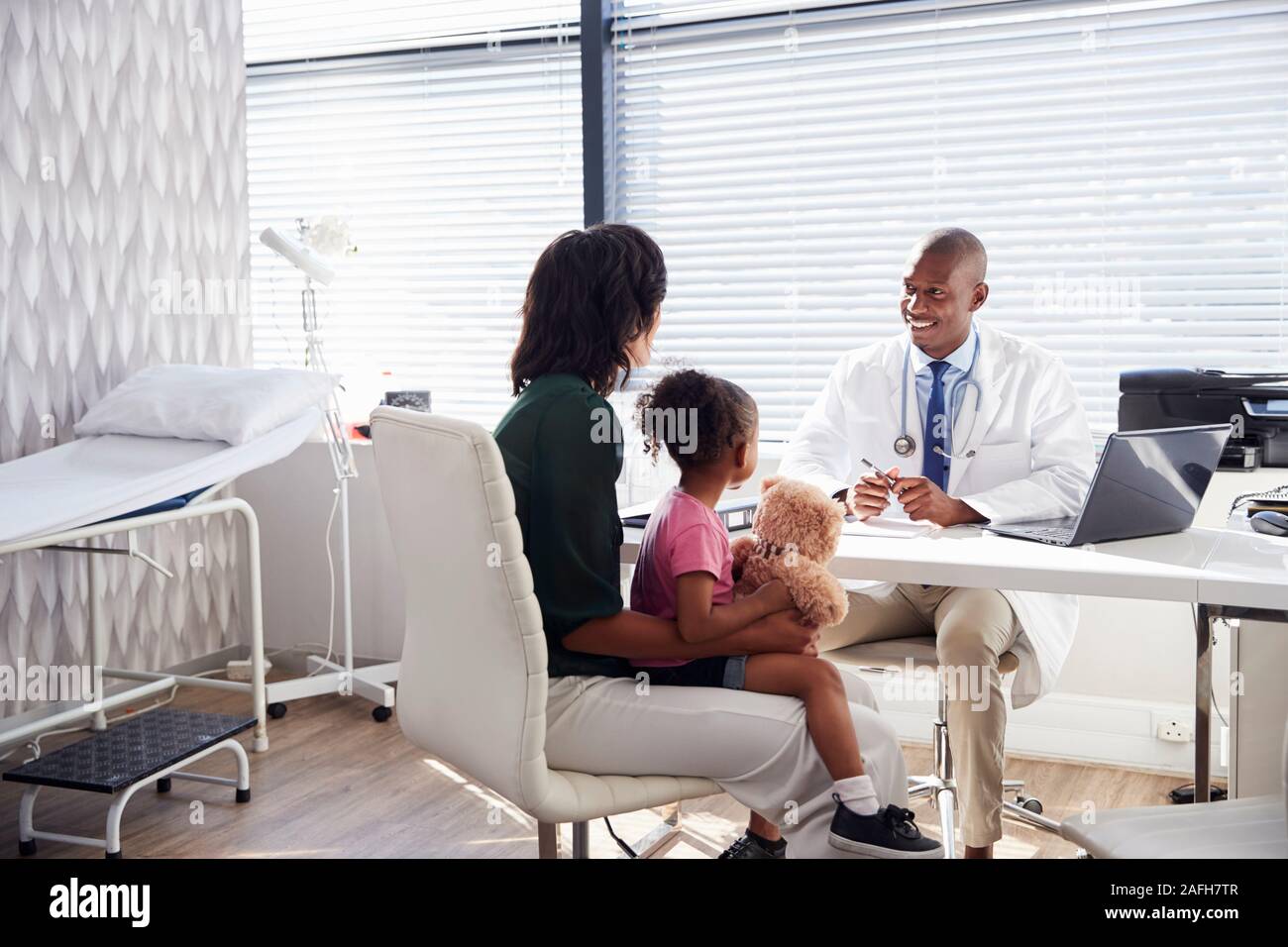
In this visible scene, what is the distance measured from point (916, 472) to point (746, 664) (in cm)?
106

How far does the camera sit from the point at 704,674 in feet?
5.57

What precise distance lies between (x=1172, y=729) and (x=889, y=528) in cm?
132

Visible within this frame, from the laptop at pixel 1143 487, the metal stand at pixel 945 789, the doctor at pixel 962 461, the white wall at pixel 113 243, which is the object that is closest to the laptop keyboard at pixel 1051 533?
the laptop at pixel 1143 487

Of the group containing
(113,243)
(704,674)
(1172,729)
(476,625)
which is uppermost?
(113,243)

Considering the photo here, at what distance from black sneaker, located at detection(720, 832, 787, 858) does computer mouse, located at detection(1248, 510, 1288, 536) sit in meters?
1.02

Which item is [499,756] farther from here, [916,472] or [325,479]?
[325,479]

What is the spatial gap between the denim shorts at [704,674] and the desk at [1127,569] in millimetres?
266

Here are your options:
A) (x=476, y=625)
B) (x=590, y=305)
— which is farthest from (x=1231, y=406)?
(x=476, y=625)

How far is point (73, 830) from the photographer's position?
104 inches

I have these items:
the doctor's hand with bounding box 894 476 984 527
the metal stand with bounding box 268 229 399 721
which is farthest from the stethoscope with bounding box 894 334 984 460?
the metal stand with bounding box 268 229 399 721

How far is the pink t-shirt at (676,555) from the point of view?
5.41 feet

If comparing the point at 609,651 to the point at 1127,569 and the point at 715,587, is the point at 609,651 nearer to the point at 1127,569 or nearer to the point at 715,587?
the point at 715,587

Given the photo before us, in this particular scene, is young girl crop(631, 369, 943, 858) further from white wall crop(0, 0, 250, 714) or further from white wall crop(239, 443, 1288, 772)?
white wall crop(0, 0, 250, 714)
